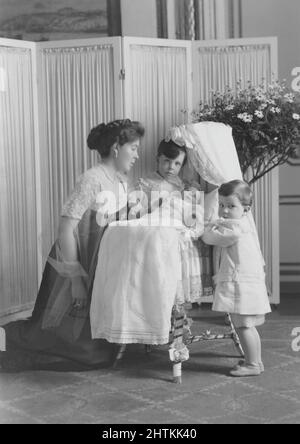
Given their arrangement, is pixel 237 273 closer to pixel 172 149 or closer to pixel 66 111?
pixel 172 149

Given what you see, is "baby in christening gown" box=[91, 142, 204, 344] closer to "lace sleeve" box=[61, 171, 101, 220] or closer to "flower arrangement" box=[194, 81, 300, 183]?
"lace sleeve" box=[61, 171, 101, 220]

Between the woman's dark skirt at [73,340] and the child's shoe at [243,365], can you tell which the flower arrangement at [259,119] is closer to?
the woman's dark skirt at [73,340]

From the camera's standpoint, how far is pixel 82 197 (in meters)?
3.28

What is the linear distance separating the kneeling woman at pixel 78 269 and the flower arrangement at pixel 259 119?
89 centimetres

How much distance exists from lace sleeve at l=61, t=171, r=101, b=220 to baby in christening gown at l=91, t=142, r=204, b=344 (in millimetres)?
273

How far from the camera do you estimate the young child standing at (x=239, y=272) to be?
3.06m

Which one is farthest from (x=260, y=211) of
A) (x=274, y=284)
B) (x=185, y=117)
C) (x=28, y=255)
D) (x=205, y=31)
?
(x=28, y=255)

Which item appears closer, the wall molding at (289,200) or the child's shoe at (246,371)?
the child's shoe at (246,371)

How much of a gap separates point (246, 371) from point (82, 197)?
3.56ft

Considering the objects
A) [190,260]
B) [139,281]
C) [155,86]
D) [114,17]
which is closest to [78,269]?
[139,281]

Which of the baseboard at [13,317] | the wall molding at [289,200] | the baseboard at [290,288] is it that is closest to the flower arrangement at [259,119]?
A: the wall molding at [289,200]

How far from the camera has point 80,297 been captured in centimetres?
327

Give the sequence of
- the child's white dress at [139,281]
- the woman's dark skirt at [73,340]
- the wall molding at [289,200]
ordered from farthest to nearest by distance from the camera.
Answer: the wall molding at [289,200]
the woman's dark skirt at [73,340]
the child's white dress at [139,281]
